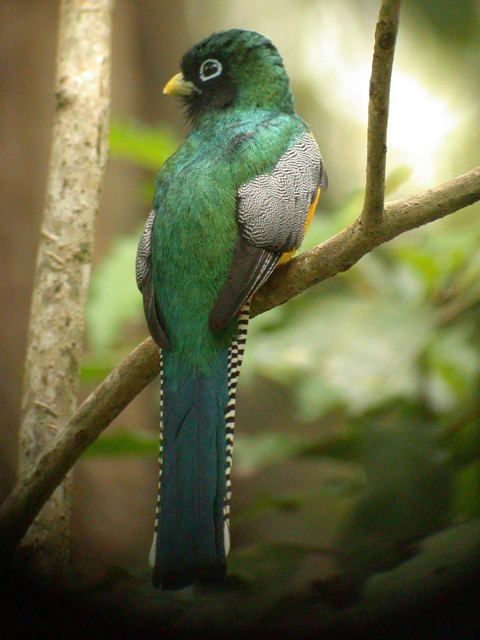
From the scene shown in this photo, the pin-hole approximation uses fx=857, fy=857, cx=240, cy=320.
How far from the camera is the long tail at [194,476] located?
8.06 ft

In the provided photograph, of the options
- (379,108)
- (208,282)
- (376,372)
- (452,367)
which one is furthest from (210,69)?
(452,367)

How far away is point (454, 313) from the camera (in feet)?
12.8

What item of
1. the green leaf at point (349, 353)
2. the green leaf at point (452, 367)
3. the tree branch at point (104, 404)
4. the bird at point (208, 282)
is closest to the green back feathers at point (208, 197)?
the bird at point (208, 282)

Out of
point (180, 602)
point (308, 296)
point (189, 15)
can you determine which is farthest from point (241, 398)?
point (180, 602)

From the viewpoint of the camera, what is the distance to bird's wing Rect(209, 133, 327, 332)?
2.62m

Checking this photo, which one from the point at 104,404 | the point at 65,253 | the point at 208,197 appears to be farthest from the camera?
the point at 65,253

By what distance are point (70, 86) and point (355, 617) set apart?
2.20 metres

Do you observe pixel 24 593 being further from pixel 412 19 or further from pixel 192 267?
pixel 412 19

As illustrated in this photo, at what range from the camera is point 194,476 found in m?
2.53

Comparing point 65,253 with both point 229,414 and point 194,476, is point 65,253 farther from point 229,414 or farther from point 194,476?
point 194,476

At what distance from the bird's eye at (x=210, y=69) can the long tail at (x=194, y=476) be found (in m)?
1.21

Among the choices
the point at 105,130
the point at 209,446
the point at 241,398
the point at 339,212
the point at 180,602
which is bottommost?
the point at 241,398

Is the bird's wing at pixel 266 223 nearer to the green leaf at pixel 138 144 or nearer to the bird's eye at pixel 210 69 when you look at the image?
the bird's eye at pixel 210 69

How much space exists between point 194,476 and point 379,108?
1.17 m
